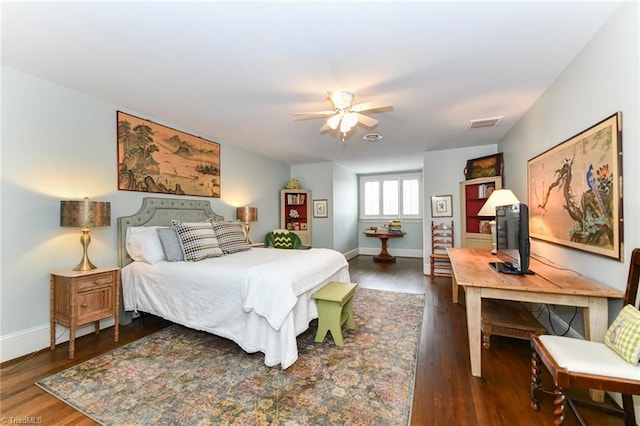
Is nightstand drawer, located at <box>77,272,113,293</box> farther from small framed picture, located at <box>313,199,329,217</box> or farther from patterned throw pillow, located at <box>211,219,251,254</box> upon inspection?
small framed picture, located at <box>313,199,329,217</box>

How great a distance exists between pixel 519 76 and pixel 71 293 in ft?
14.2

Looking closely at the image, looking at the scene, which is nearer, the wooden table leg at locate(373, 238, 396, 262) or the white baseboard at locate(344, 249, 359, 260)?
the wooden table leg at locate(373, 238, 396, 262)

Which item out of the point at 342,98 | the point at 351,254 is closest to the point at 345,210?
the point at 351,254

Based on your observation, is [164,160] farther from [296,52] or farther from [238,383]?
[238,383]

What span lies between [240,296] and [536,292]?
218 cm

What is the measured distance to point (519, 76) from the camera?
8.02ft

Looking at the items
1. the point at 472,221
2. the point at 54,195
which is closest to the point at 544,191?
the point at 472,221

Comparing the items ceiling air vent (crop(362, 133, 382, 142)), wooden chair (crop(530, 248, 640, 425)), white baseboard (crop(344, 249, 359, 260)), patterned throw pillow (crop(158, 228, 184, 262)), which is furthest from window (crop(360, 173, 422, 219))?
wooden chair (crop(530, 248, 640, 425))

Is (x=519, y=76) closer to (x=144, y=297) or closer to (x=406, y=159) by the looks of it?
(x=406, y=159)

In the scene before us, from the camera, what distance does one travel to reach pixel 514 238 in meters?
2.23

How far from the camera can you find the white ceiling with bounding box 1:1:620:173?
164cm

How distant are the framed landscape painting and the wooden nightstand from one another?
1.07 metres

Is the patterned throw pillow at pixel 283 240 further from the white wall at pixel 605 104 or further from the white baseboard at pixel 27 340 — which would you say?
the white wall at pixel 605 104

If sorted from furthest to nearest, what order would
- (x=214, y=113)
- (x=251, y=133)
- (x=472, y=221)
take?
(x=472, y=221) < (x=251, y=133) < (x=214, y=113)
